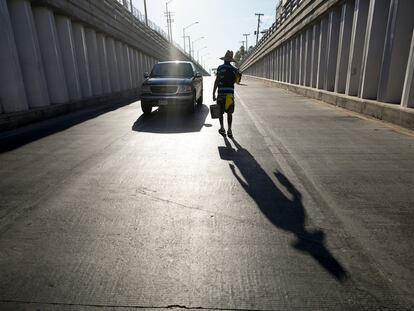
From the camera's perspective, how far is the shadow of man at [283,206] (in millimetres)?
2648

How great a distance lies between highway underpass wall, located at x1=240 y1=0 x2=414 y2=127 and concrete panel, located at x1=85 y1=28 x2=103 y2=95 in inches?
509

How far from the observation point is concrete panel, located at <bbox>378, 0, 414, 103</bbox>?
8742 mm

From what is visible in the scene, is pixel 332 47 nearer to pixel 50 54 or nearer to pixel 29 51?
pixel 50 54

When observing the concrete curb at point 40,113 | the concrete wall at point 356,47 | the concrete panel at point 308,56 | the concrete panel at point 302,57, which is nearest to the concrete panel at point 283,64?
the concrete wall at point 356,47

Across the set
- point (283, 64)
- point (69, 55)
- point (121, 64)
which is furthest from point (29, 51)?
point (283, 64)

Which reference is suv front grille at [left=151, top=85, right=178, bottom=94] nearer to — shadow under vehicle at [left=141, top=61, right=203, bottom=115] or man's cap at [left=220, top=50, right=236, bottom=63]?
shadow under vehicle at [left=141, top=61, right=203, bottom=115]

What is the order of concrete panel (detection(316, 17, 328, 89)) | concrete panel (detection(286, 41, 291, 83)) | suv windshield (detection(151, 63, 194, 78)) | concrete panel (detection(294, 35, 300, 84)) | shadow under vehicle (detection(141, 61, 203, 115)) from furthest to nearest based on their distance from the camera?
concrete panel (detection(286, 41, 291, 83))
concrete panel (detection(294, 35, 300, 84))
concrete panel (detection(316, 17, 328, 89))
suv windshield (detection(151, 63, 194, 78))
shadow under vehicle (detection(141, 61, 203, 115))

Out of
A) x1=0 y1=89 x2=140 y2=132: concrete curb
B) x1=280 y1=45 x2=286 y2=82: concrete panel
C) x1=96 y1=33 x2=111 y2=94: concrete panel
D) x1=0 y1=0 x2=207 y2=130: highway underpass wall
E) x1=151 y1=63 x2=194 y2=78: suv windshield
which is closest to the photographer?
x1=0 y1=89 x2=140 y2=132: concrete curb

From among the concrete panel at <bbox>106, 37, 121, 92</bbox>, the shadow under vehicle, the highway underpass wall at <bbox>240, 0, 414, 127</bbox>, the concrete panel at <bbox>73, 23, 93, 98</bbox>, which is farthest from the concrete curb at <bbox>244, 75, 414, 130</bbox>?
the concrete panel at <bbox>106, 37, 121, 92</bbox>

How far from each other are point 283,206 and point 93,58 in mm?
17336

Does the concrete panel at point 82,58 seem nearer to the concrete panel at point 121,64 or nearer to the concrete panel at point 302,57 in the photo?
the concrete panel at point 121,64

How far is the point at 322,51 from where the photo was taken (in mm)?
17156

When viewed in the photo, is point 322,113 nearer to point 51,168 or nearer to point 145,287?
point 51,168

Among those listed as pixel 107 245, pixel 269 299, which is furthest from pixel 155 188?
pixel 269 299
